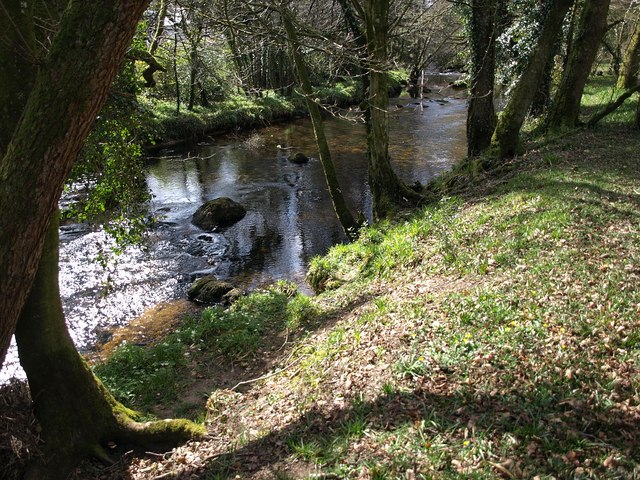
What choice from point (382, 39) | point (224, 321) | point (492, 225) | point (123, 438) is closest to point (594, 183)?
point (492, 225)

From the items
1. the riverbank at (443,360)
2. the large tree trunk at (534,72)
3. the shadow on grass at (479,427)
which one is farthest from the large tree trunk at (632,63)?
the shadow on grass at (479,427)

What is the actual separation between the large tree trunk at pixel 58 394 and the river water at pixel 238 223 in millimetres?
3406

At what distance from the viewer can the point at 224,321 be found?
9.08m

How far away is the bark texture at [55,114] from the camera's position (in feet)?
11.3

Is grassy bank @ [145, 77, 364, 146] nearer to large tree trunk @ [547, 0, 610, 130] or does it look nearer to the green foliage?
large tree trunk @ [547, 0, 610, 130]

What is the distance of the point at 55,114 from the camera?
11.4 ft

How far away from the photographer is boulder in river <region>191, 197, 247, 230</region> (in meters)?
16.0

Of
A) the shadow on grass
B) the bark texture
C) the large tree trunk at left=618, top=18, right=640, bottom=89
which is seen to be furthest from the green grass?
the large tree trunk at left=618, top=18, right=640, bottom=89

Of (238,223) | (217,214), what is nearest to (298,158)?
(238,223)

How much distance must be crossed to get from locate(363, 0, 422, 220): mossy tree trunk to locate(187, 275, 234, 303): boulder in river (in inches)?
170

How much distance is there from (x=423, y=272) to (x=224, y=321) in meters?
3.81

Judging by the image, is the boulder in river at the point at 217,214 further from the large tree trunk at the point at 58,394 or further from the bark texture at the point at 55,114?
the bark texture at the point at 55,114

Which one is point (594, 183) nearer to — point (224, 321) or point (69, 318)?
point (224, 321)

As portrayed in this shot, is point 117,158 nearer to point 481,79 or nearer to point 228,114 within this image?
point 481,79
